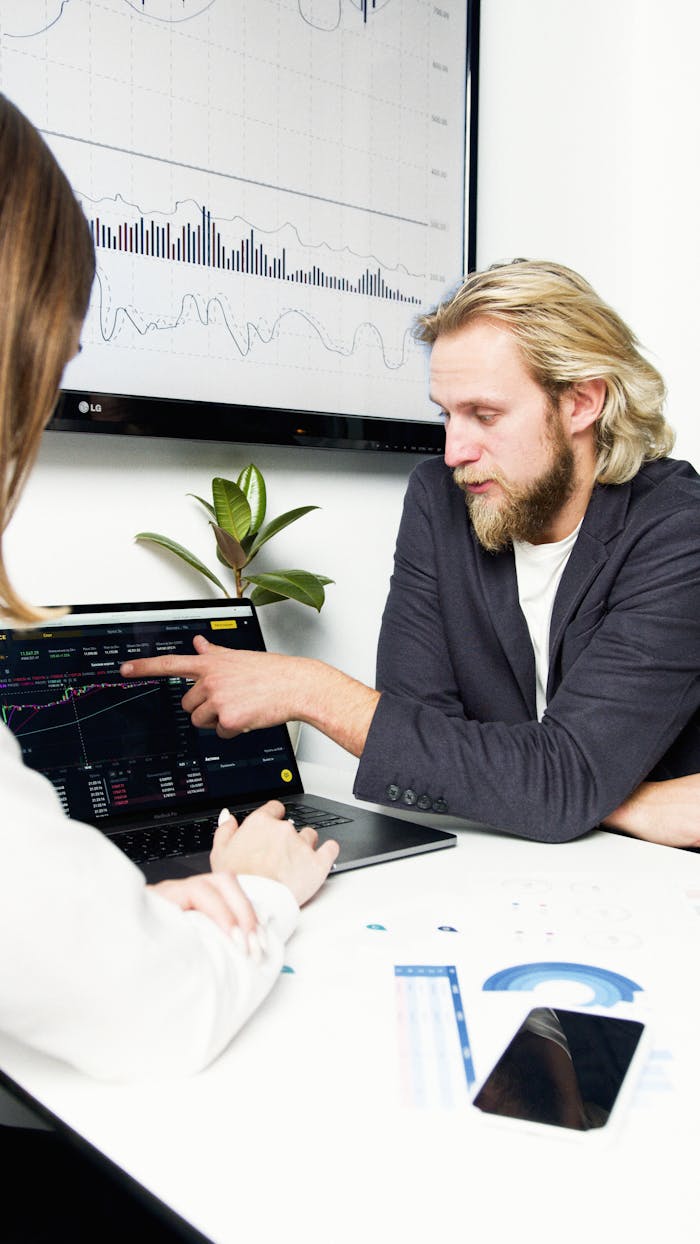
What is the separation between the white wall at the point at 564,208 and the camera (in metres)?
1.83

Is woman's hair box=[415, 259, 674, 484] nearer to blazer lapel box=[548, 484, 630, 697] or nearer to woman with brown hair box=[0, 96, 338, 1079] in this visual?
blazer lapel box=[548, 484, 630, 697]

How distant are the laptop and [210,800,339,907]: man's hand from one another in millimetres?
105

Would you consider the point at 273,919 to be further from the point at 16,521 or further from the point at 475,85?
the point at 475,85

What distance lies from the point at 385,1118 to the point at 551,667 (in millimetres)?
887

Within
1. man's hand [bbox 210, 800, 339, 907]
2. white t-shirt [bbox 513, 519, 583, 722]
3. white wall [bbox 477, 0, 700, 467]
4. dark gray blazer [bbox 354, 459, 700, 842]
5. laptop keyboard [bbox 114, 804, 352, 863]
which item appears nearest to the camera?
man's hand [bbox 210, 800, 339, 907]

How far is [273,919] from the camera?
80 centimetres

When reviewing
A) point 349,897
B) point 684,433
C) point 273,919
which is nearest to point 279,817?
point 349,897

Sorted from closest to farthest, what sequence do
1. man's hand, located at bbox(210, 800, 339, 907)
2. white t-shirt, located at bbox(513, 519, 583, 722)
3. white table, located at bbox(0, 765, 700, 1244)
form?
white table, located at bbox(0, 765, 700, 1244) < man's hand, located at bbox(210, 800, 339, 907) < white t-shirt, located at bbox(513, 519, 583, 722)

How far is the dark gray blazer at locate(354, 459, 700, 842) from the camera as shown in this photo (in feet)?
3.92

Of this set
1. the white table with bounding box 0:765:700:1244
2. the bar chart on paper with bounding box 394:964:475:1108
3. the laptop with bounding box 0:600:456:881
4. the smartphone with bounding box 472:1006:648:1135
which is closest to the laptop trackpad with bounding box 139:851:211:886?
the laptop with bounding box 0:600:456:881

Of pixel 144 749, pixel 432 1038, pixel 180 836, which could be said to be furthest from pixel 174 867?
pixel 432 1038

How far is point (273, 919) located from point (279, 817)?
0.97ft

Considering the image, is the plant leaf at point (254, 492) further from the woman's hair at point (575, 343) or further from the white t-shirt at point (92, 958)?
the white t-shirt at point (92, 958)

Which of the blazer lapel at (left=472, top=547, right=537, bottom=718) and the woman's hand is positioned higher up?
the blazer lapel at (left=472, top=547, right=537, bottom=718)
